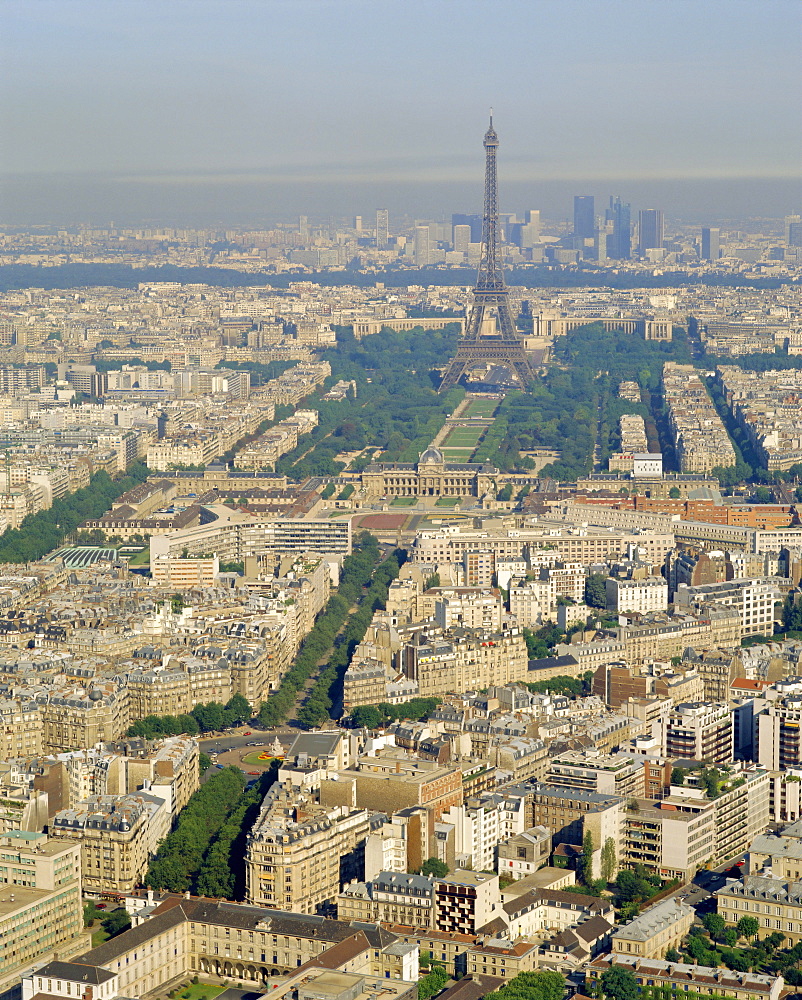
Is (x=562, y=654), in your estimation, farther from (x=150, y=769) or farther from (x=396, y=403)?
(x=396, y=403)

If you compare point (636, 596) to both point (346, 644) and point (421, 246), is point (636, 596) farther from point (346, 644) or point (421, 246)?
point (421, 246)

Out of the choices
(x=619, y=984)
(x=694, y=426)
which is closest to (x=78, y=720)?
(x=619, y=984)

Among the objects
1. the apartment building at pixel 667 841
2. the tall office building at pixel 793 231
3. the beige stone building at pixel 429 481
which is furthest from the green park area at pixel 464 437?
the tall office building at pixel 793 231

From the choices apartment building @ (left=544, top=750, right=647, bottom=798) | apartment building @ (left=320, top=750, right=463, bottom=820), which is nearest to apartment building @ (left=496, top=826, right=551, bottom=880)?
apartment building @ (left=320, top=750, right=463, bottom=820)

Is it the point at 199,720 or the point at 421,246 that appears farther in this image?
the point at 421,246

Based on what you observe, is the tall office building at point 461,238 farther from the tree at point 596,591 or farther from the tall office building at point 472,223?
the tree at point 596,591
